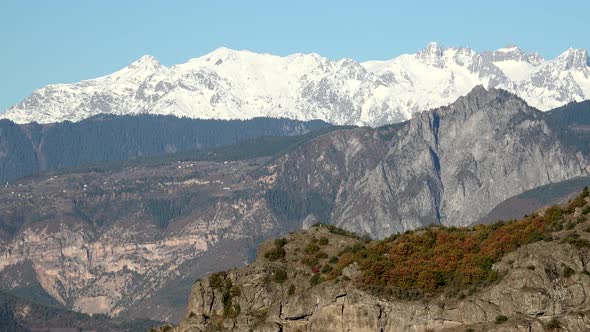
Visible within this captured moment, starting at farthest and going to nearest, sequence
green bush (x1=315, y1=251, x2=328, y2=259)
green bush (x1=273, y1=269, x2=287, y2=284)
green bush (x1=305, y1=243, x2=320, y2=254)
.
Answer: green bush (x1=305, y1=243, x2=320, y2=254), green bush (x1=315, y1=251, x2=328, y2=259), green bush (x1=273, y1=269, x2=287, y2=284)

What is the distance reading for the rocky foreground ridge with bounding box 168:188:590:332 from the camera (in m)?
133

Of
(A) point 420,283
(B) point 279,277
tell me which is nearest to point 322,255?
(B) point 279,277

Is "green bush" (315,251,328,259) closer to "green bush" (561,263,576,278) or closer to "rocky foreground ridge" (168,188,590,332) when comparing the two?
"rocky foreground ridge" (168,188,590,332)

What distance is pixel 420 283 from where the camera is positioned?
465 ft

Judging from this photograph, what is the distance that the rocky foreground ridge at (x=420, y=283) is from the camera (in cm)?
13275

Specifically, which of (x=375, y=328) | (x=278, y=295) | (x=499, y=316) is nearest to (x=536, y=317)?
(x=499, y=316)

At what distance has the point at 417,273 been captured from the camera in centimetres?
14412

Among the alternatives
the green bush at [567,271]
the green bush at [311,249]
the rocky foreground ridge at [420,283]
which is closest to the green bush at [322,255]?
the rocky foreground ridge at [420,283]

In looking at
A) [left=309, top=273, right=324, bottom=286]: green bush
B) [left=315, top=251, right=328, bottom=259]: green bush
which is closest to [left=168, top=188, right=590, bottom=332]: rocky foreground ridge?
[left=315, top=251, right=328, bottom=259]: green bush

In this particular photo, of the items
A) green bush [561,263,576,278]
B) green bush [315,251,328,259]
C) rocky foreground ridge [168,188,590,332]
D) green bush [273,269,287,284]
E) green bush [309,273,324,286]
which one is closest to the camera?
rocky foreground ridge [168,188,590,332]

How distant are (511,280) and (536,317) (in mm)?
3658

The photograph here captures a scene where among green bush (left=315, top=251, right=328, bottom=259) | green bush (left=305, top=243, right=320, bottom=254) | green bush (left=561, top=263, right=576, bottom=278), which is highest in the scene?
green bush (left=305, top=243, right=320, bottom=254)

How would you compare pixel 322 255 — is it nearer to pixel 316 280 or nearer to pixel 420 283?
pixel 316 280

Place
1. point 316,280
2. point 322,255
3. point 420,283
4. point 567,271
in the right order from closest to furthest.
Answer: point 567,271
point 420,283
point 316,280
point 322,255
